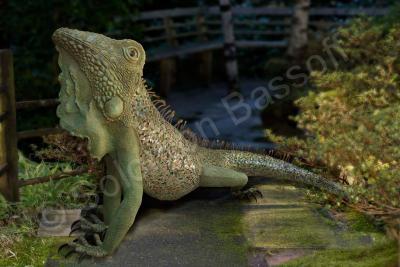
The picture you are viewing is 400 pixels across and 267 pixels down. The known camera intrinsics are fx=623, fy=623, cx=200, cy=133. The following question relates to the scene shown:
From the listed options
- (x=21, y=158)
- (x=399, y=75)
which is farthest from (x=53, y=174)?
(x=399, y=75)

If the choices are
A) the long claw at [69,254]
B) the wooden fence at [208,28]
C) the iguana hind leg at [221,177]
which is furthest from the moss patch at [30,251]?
the wooden fence at [208,28]

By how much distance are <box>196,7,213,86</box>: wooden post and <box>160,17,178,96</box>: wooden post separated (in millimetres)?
990

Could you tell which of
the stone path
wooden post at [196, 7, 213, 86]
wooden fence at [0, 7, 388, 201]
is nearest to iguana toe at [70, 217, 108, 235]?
the stone path

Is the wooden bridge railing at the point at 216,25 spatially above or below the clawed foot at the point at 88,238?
above

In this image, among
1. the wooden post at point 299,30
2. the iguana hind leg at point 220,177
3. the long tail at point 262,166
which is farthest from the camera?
the wooden post at point 299,30

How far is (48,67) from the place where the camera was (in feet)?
23.2

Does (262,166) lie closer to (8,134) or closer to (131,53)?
(131,53)

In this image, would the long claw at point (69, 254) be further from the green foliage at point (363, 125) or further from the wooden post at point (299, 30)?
the wooden post at point (299, 30)

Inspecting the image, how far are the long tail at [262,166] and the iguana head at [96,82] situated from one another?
0.87m

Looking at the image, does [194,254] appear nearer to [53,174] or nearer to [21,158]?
[53,174]

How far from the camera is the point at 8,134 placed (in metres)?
4.52

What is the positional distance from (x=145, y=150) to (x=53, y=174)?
Answer: 1.47 meters

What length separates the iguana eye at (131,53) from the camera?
3.55 metres

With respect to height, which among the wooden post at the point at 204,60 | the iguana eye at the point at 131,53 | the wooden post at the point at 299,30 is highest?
the iguana eye at the point at 131,53
